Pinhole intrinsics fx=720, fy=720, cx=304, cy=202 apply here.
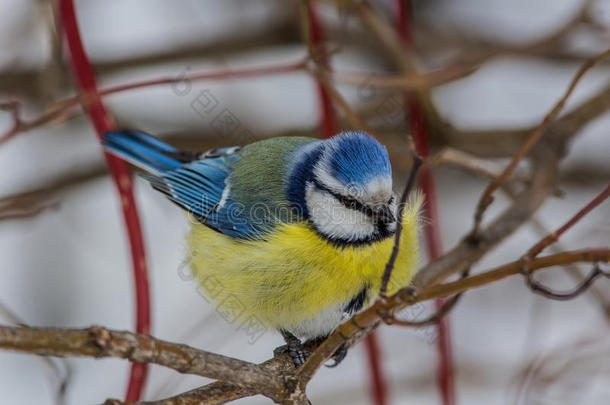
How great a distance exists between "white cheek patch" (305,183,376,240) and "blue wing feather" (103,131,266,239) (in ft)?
0.69

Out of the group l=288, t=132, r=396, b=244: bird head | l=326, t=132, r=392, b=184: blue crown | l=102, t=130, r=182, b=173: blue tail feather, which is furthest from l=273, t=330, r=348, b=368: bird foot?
l=102, t=130, r=182, b=173: blue tail feather

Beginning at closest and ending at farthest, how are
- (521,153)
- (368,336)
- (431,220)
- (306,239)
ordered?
(521,153) → (306,239) → (368,336) → (431,220)

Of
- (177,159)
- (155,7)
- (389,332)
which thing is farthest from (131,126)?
(389,332)

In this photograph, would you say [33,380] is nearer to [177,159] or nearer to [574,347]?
[177,159]

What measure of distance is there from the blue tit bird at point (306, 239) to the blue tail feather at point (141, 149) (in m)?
0.03

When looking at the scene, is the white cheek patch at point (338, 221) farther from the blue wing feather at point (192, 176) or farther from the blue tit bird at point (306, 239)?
the blue wing feather at point (192, 176)

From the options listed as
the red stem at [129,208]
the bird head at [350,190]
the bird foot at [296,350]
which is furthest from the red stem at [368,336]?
the red stem at [129,208]

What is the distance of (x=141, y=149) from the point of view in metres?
2.17

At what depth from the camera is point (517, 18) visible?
3854 millimetres

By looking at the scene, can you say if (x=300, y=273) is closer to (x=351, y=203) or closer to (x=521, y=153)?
(x=351, y=203)

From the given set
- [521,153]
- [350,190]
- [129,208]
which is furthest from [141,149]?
[521,153]

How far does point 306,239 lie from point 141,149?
0.71 metres

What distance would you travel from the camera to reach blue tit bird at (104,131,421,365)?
1666mm

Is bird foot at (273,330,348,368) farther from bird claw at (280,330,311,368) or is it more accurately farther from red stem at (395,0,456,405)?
red stem at (395,0,456,405)
